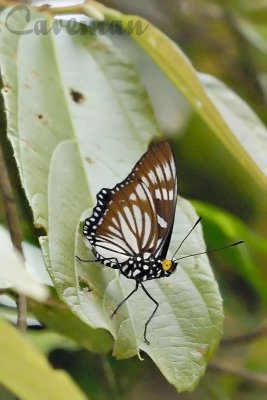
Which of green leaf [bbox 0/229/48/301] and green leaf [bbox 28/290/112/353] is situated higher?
green leaf [bbox 0/229/48/301]

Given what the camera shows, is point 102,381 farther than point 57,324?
Yes

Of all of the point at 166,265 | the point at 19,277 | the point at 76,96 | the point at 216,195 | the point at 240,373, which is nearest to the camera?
the point at 19,277

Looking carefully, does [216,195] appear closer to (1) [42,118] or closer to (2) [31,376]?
(1) [42,118]

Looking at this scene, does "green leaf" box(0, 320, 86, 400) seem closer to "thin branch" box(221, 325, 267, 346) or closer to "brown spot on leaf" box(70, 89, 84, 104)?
"brown spot on leaf" box(70, 89, 84, 104)

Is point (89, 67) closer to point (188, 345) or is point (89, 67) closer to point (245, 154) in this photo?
point (245, 154)

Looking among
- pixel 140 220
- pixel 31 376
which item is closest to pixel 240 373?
pixel 140 220

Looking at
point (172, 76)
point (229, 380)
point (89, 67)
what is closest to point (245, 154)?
point (172, 76)

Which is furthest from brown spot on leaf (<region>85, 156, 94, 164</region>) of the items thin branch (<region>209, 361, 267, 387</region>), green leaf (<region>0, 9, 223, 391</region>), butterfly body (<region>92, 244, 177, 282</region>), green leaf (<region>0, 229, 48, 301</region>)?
thin branch (<region>209, 361, 267, 387</region>)
